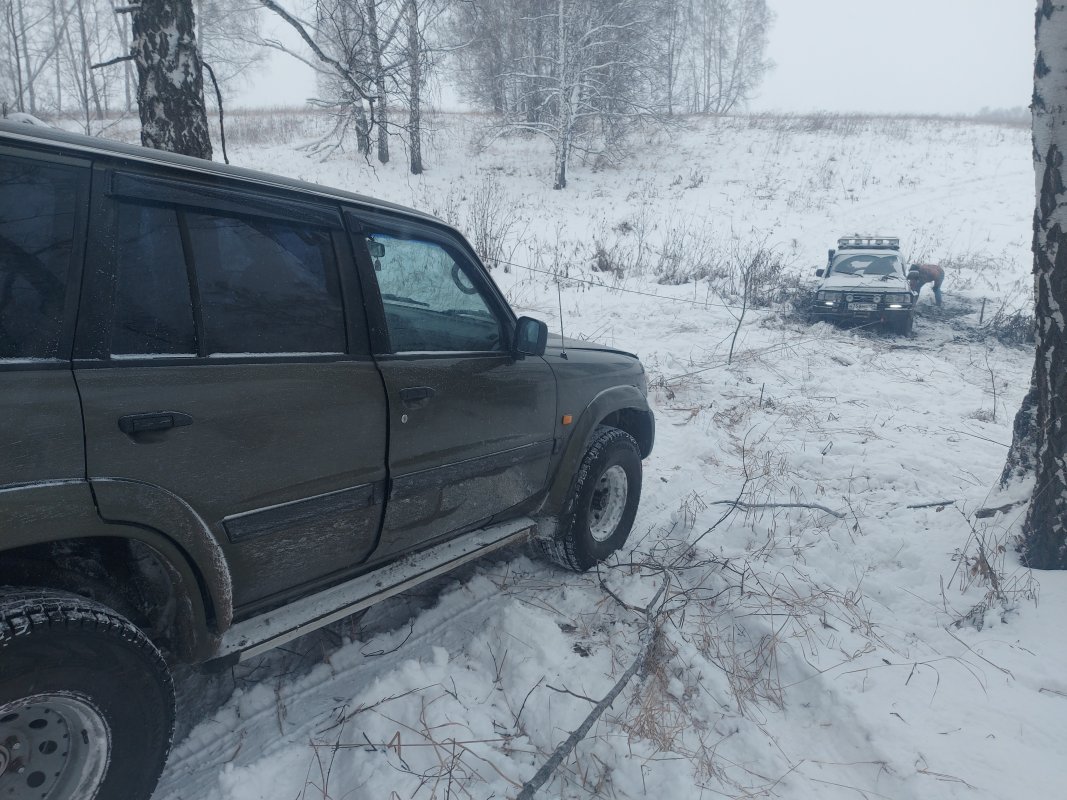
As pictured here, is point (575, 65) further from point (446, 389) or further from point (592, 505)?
point (446, 389)

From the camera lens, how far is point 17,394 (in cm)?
147

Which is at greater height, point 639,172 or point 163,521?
point 639,172

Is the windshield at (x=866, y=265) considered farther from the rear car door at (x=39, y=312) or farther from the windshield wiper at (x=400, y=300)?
the rear car door at (x=39, y=312)

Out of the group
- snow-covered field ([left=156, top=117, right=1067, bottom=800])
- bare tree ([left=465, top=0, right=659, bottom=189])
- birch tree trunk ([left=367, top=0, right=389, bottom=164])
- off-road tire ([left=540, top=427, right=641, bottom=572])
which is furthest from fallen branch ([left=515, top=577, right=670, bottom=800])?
bare tree ([left=465, top=0, right=659, bottom=189])

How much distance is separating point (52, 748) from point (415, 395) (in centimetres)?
139

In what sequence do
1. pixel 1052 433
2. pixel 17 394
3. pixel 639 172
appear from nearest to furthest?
1. pixel 17 394
2. pixel 1052 433
3. pixel 639 172

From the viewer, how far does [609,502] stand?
148 inches

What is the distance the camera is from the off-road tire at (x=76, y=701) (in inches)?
58.6

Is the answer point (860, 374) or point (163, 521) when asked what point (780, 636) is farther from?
point (860, 374)

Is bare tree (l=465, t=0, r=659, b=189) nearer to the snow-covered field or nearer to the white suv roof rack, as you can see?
the white suv roof rack

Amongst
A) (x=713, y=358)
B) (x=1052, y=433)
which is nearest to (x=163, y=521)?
(x=1052, y=433)

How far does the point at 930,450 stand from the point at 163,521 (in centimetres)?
565

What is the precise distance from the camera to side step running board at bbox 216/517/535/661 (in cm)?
205

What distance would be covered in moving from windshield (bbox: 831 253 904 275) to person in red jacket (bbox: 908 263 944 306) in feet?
1.00
